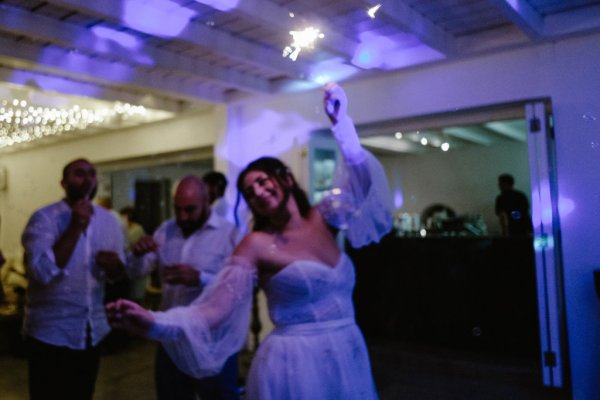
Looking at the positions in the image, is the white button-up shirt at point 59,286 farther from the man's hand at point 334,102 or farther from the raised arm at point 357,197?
the man's hand at point 334,102

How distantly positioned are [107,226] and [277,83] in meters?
2.33

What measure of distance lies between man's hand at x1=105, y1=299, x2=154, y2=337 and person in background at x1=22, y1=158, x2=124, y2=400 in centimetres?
88

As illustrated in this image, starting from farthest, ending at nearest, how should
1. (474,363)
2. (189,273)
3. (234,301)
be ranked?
(474,363) < (189,273) < (234,301)

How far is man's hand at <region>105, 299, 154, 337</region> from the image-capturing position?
3.74 feet

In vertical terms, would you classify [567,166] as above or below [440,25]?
below

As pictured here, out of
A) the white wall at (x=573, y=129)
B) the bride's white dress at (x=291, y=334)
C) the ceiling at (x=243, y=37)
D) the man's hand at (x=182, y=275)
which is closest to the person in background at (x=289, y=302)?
the bride's white dress at (x=291, y=334)

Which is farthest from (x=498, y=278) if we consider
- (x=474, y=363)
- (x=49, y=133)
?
(x=49, y=133)

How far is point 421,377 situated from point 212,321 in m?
2.72

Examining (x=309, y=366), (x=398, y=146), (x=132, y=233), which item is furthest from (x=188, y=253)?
(x=398, y=146)

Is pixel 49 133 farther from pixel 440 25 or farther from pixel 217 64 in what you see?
pixel 440 25

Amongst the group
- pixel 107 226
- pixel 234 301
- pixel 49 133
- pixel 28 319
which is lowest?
pixel 28 319

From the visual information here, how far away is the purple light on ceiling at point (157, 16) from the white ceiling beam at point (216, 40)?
20 mm

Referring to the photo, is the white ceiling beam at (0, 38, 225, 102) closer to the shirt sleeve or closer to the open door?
the shirt sleeve

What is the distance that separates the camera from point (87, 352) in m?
2.03
